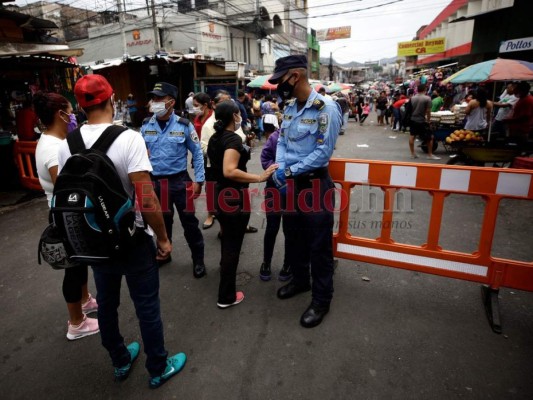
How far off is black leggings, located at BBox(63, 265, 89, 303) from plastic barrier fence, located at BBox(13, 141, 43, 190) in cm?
542

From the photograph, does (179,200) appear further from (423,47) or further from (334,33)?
(334,33)

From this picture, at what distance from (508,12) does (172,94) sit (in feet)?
52.4

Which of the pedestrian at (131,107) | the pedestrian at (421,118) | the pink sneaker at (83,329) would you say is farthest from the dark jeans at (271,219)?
the pedestrian at (131,107)

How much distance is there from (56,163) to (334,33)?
55704mm

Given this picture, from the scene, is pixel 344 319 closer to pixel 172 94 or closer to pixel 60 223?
pixel 60 223

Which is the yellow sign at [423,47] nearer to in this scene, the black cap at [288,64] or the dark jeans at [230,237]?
the black cap at [288,64]

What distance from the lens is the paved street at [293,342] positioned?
7.28 feet

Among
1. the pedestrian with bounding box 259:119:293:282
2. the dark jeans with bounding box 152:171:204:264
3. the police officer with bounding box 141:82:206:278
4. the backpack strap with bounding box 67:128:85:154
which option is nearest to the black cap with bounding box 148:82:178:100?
the police officer with bounding box 141:82:206:278

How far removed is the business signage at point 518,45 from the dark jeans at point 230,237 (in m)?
12.8

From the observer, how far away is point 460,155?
25.3ft

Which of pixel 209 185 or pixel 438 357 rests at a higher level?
pixel 209 185

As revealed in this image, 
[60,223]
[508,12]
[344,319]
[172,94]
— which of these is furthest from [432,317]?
[508,12]

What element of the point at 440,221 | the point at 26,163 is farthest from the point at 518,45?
the point at 26,163

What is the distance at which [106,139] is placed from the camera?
1767mm
